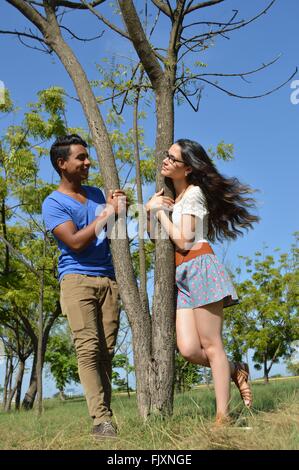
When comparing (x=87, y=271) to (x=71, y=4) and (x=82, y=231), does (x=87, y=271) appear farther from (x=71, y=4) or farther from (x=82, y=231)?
(x=71, y=4)

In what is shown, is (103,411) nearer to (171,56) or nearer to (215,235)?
(215,235)

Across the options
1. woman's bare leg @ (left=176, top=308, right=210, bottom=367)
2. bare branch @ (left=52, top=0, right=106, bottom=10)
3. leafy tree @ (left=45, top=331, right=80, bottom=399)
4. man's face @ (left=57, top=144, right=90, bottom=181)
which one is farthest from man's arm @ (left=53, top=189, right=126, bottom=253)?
leafy tree @ (left=45, top=331, right=80, bottom=399)

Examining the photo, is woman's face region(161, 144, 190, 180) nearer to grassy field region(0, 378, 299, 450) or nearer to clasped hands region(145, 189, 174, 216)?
clasped hands region(145, 189, 174, 216)

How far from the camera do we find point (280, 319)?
24125mm

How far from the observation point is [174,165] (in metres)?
4.25

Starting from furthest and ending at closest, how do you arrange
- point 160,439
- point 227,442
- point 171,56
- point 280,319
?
point 280,319 < point 171,56 < point 160,439 < point 227,442

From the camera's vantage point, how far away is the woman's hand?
13.7 feet

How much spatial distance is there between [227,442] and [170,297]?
1461 millimetres

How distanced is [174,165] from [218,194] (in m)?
0.42

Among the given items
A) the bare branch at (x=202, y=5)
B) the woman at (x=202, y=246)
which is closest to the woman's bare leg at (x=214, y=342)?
the woman at (x=202, y=246)

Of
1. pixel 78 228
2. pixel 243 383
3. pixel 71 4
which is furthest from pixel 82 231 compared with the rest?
pixel 71 4

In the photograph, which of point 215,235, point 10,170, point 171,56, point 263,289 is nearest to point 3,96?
point 10,170

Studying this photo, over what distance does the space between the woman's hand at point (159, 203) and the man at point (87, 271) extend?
0.85 ft
